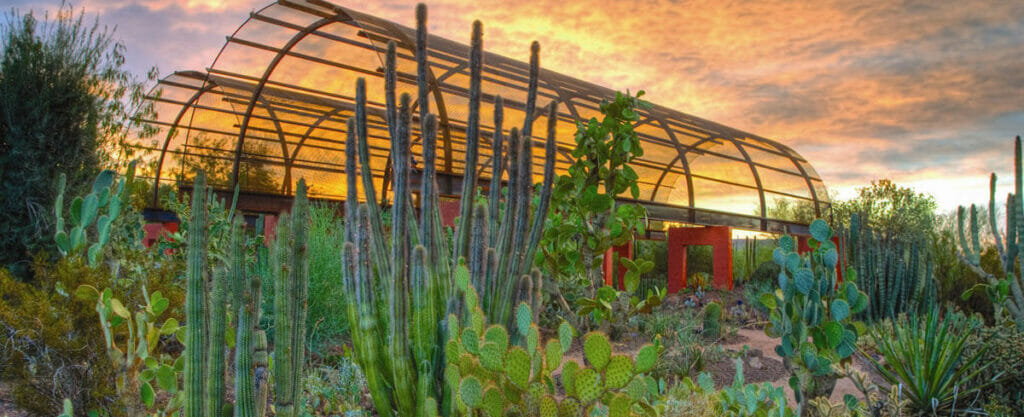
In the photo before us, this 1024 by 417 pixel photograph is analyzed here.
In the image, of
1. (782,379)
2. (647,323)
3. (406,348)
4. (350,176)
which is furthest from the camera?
(647,323)

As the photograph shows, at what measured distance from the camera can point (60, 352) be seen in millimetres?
2957

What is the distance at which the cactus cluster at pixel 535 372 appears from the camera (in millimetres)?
1551

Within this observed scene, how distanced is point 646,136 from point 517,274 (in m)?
12.2

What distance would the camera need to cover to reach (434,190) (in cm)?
205

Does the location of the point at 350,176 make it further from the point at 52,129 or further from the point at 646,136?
the point at 646,136

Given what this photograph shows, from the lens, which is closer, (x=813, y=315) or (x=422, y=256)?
(x=422, y=256)

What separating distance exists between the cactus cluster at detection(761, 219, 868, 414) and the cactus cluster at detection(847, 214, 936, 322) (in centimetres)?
321

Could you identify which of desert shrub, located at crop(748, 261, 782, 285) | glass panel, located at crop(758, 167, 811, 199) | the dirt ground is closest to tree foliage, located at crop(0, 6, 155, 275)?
the dirt ground

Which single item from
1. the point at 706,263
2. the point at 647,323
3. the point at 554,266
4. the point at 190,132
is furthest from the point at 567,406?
the point at 190,132

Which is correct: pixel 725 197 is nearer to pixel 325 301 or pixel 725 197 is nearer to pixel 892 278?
pixel 892 278

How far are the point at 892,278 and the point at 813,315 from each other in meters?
3.75

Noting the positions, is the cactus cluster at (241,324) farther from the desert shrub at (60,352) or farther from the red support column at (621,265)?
the red support column at (621,265)

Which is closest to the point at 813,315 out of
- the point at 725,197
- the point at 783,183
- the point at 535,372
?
the point at 535,372

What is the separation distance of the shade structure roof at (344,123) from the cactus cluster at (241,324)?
27.0ft
